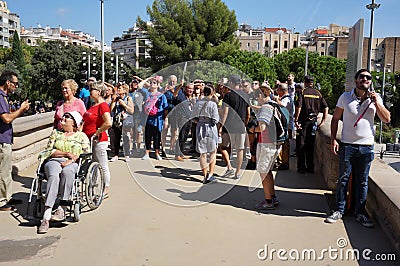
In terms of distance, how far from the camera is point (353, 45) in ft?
24.9

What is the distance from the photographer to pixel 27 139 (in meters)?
8.09

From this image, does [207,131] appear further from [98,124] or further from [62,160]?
[62,160]

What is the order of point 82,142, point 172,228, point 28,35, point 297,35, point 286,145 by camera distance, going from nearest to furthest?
1. point 172,228
2. point 82,142
3. point 286,145
4. point 297,35
5. point 28,35

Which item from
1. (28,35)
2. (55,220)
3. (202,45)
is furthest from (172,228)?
(28,35)

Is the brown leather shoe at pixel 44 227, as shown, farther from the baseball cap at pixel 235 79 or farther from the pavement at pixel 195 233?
the baseball cap at pixel 235 79

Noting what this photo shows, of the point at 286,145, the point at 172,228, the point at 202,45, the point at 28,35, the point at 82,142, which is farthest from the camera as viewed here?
the point at 28,35

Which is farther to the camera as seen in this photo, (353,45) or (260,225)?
(353,45)

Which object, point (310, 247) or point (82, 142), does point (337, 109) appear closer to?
point (310, 247)

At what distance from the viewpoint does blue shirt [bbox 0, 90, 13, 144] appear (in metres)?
5.27

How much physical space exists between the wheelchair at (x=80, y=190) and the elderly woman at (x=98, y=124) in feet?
0.51

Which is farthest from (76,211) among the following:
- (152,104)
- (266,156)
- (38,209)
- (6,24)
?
(6,24)

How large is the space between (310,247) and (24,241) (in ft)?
10.4

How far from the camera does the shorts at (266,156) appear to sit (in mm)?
5609

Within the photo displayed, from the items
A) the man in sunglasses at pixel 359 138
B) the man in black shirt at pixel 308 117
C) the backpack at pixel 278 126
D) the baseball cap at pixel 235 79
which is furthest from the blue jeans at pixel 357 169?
the baseball cap at pixel 235 79
